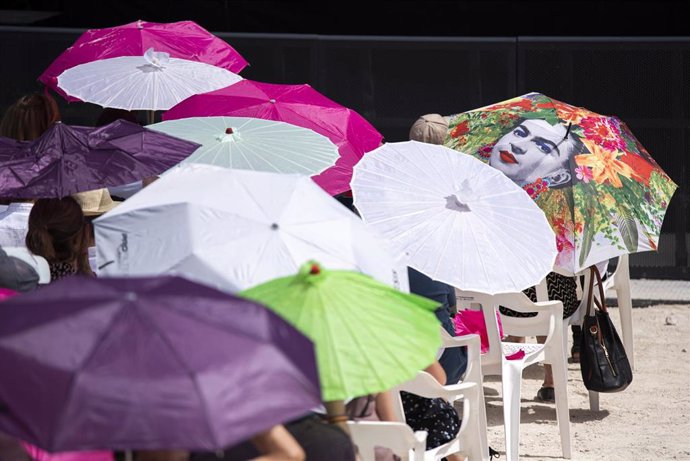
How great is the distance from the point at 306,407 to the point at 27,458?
83 cm

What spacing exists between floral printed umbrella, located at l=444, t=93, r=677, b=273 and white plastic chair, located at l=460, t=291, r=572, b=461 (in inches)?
10.8

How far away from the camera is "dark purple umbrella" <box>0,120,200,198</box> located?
14.6 ft

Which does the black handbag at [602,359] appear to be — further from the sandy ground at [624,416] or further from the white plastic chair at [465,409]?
the white plastic chair at [465,409]

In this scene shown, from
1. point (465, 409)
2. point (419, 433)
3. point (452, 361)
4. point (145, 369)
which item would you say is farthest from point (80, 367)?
point (452, 361)

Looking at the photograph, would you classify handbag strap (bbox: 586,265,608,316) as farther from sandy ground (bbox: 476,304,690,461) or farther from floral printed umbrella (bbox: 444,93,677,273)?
sandy ground (bbox: 476,304,690,461)

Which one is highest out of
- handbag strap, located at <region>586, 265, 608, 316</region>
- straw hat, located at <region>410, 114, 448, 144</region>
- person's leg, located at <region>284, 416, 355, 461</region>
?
straw hat, located at <region>410, 114, 448, 144</region>

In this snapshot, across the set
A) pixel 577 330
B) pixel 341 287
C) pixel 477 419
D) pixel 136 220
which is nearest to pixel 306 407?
pixel 341 287

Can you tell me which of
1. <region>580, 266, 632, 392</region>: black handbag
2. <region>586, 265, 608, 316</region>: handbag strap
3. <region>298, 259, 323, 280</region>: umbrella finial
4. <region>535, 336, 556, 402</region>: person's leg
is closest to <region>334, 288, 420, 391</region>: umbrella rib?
<region>298, 259, 323, 280</region>: umbrella finial

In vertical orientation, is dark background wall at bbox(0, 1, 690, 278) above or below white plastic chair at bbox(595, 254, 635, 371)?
above

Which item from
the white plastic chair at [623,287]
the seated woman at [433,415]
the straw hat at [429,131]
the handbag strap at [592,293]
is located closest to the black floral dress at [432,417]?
the seated woman at [433,415]

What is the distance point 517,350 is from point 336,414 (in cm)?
275

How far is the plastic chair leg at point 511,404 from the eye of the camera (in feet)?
18.0

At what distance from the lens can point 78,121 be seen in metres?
10.1

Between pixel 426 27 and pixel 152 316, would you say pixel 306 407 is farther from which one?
pixel 426 27
